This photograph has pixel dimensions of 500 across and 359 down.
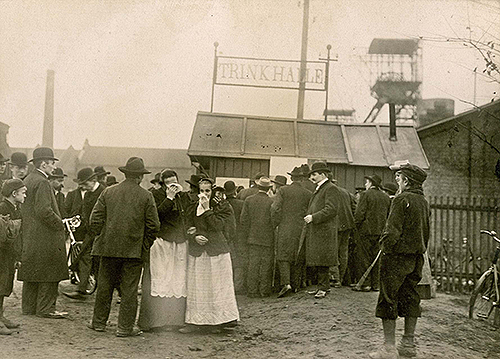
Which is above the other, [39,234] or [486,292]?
[39,234]

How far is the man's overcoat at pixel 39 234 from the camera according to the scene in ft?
21.7

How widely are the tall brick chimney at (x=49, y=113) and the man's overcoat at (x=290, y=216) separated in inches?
1279

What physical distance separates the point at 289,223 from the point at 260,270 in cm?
102

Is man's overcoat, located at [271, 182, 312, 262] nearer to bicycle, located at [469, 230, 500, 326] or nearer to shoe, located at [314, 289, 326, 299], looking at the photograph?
shoe, located at [314, 289, 326, 299]

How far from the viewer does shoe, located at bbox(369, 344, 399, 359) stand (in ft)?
17.6

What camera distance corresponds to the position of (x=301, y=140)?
14.1 metres

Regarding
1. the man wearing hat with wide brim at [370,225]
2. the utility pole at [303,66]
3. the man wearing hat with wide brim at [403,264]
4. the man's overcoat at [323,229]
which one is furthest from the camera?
the utility pole at [303,66]

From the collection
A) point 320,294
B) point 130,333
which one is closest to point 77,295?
point 130,333

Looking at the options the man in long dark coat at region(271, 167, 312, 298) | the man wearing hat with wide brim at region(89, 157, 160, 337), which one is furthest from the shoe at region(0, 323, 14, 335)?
the man in long dark coat at region(271, 167, 312, 298)

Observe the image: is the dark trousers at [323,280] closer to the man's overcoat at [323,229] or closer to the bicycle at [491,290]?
the man's overcoat at [323,229]

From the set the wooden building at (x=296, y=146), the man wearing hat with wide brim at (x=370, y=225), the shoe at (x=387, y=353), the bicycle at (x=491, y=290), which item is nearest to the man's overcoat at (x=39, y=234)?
the shoe at (x=387, y=353)

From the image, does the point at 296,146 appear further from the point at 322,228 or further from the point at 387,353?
the point at 387,353

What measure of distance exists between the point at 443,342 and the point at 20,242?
5.33 metres

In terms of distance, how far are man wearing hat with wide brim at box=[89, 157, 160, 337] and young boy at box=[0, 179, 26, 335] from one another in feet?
2.83
